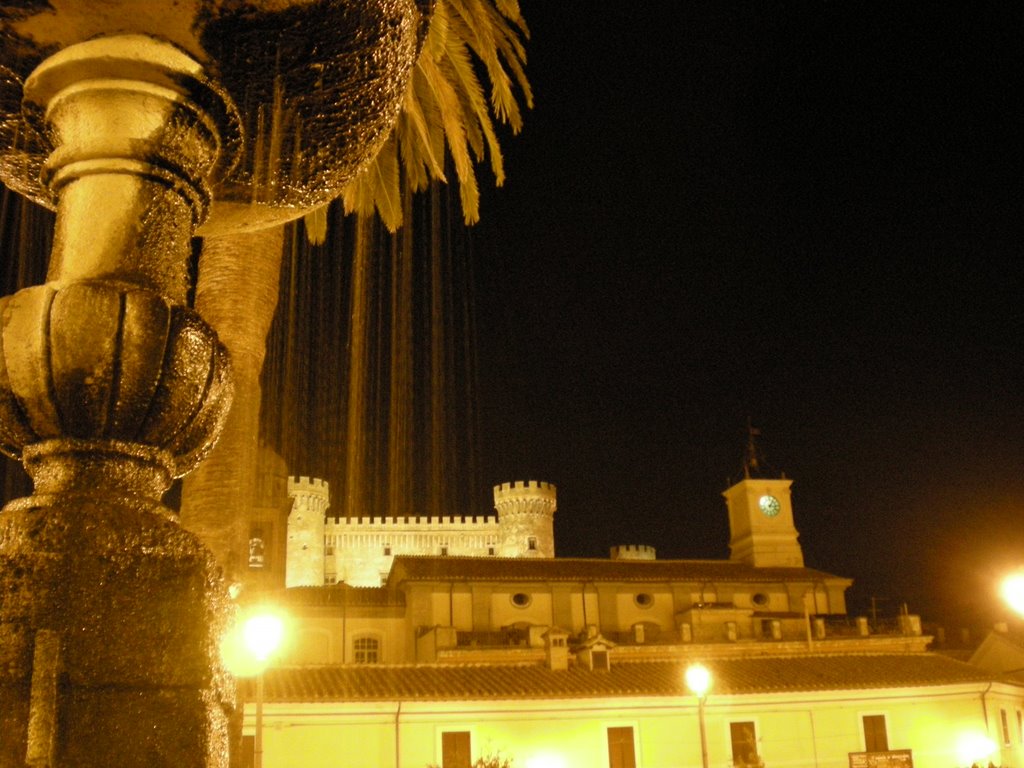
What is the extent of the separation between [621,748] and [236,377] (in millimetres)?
21073

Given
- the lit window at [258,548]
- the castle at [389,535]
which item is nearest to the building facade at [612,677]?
the lit window at [258,548]

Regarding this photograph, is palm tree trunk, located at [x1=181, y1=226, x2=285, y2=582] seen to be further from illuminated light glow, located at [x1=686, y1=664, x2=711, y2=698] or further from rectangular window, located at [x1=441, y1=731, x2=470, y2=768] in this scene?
rectangular window, located at [x1=441, y1=731, x2=470, y2=768]

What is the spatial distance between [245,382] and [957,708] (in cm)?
2913

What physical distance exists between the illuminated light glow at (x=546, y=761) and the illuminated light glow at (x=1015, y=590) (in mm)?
17794

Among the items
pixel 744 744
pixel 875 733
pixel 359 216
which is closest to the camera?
pixel 359 216

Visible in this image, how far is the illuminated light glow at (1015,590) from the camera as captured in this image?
988 centimetres

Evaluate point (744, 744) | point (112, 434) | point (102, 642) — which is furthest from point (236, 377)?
point (744, 744)

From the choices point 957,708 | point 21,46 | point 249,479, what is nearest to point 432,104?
point 249,479

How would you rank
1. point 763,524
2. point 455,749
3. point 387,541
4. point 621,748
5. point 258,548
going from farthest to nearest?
point 387,541, point 763,524, point 258,548, point 621,748, point 455,749

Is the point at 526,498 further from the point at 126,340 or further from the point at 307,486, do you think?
the point at 126,340

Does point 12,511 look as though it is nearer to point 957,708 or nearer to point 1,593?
point 1,593

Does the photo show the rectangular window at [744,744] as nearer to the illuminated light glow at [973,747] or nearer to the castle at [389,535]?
the illuminated light glow at [973,747]

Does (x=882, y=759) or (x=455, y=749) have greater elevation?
(x=455, y=749)

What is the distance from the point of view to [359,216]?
13.0 meters
